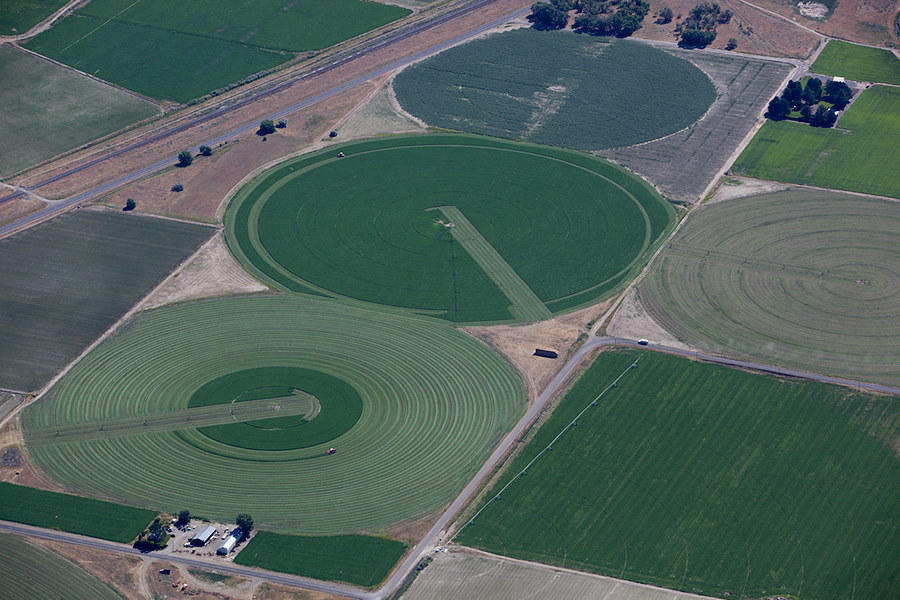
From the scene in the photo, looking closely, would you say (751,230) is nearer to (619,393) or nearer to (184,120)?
(619,393)

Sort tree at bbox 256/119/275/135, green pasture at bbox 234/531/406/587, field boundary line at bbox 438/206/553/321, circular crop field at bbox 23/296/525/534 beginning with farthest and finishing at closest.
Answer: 1. tree at bbox 256/119/275/135
2. field boundary line at bbox 438/206/553/321
3. circular crop field at bbox 23/296/525/534
4. green pasture at bbox 234/531/406/587

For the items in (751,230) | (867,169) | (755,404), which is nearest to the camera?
(755,404)

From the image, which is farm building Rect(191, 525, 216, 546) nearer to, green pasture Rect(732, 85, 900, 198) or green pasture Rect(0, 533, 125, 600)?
green pasture Rect(0, 533, 125, 600)

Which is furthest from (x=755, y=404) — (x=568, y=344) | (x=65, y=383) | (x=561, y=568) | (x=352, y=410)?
(x=65, y=383)

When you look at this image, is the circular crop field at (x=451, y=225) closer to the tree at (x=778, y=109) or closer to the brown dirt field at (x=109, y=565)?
the tree at (x=778, y=109)

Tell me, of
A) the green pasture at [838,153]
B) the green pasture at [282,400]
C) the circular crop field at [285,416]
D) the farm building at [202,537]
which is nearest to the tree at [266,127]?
the circular crop field at [285,416]

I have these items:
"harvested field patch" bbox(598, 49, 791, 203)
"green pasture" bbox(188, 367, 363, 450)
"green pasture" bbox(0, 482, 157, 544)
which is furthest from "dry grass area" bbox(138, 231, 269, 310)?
"harvested field patch" bbox(598, 49, 791, 203)
